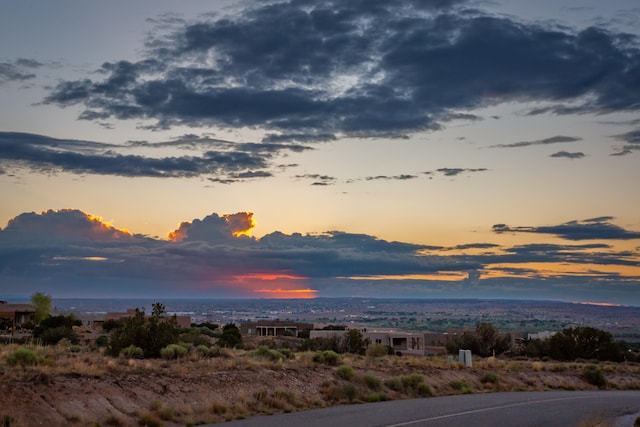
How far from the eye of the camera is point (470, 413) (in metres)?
22.3

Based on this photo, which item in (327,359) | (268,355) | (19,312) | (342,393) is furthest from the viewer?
(19,312)

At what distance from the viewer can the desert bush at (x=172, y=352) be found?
31.5 m

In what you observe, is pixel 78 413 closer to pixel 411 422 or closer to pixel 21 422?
pixel 21 422

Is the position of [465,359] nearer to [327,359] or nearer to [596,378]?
[596,378]

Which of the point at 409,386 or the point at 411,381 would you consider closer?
the point at 409,386

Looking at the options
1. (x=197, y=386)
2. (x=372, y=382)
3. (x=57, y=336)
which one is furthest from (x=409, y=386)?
(x=57, y=336)

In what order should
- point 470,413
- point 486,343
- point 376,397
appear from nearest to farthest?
1. point 470,413
2. point 376,397
3. point 486,343

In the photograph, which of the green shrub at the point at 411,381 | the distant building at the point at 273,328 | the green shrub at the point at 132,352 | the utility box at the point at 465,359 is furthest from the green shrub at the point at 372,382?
the distant building at the point at 273,328

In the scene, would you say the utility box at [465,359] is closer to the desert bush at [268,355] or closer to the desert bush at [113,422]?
the desert bush at [268,355]

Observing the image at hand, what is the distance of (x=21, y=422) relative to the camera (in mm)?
16500

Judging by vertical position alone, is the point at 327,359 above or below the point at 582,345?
above

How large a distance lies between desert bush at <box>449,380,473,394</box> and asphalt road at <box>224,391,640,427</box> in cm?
310

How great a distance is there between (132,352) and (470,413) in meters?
15.8

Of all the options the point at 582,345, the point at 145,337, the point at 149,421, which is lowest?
the point at 582,345
